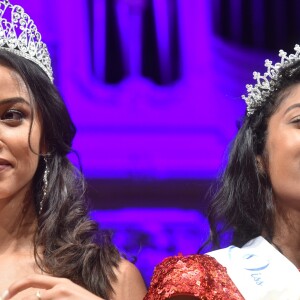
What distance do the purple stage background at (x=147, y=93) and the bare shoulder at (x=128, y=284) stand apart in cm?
56

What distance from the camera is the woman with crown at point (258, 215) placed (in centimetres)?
162

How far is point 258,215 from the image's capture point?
1.84 meters

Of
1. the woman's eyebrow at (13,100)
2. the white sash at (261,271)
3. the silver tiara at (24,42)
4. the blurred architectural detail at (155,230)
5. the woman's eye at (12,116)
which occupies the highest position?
the silver tiara at (24,42)

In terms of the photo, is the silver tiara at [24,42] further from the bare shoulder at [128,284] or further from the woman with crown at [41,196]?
the bare shoulder at [128,284]

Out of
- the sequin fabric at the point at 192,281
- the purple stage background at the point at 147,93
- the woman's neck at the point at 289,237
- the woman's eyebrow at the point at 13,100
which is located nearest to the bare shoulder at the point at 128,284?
the sequin fabric at the point at 192,281

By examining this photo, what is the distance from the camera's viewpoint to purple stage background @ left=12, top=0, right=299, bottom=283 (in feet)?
8.05

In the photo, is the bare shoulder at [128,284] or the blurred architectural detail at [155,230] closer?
the bare shoulder at [128,284]

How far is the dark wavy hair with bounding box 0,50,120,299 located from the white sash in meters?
0.26

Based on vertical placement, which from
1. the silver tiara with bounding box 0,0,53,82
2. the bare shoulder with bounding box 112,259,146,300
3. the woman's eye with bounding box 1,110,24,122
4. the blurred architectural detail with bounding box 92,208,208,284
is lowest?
the blurred architectural detail with bounding box 92,208,208,284

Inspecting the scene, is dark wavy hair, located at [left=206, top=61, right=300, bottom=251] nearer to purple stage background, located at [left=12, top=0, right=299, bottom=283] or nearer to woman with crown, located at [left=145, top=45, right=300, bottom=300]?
woman with crown, located at [left=145, top=45, right=300, bottom=300]

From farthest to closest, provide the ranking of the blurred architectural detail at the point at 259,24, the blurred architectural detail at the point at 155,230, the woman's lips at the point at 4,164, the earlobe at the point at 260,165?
the blurred architectural detail at the point at 259,24 < the blurred architectural detail at the point at 155,230 < the earlobe at the point at 260,165 < the woman's lips at the point at 4,164

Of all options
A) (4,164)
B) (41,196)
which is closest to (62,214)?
(41,196)

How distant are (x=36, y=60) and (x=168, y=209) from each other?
2.38ft

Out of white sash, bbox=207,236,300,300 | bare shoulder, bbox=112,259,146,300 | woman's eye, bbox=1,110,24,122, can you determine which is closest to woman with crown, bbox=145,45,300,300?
white sash, bbox=207,236,300,300
